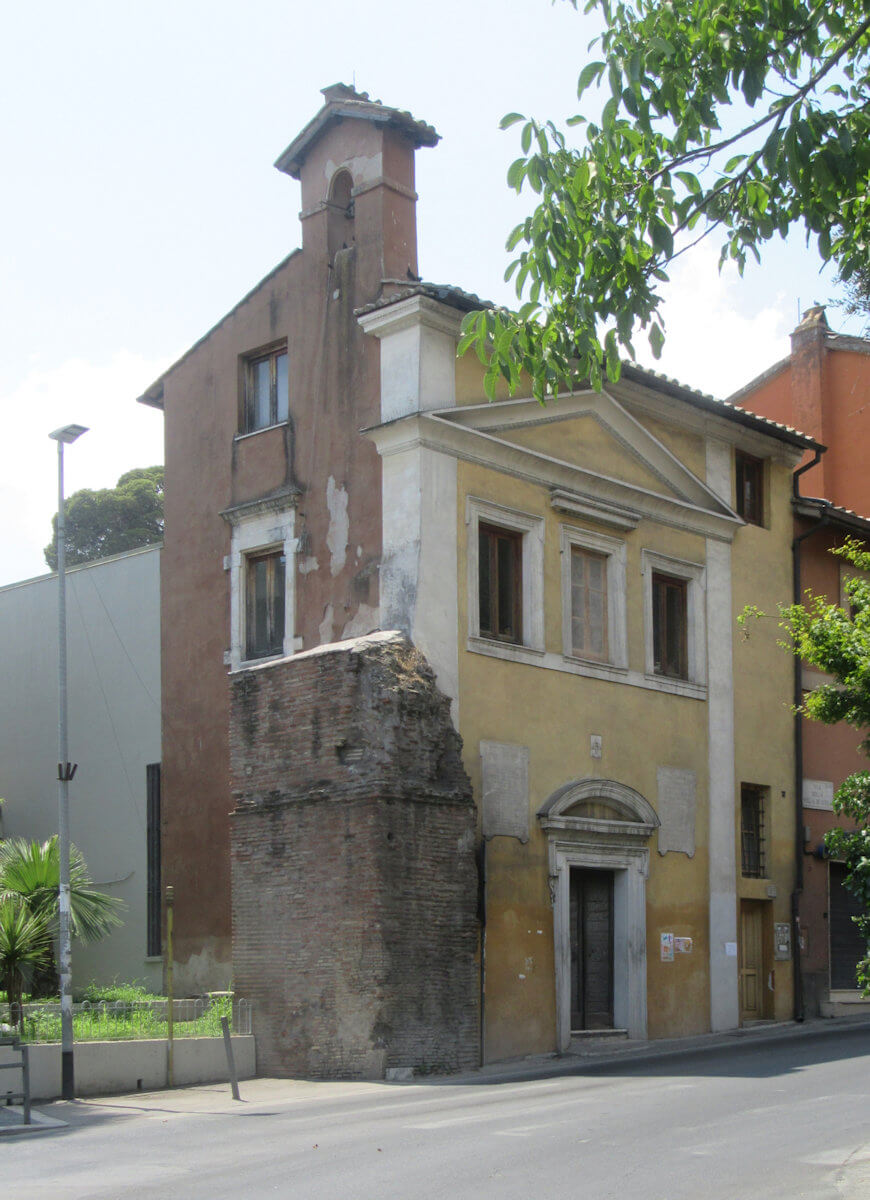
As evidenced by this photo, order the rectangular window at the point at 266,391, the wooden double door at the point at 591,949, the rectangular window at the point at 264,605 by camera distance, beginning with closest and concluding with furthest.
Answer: the wooden double door at the point at 591,949, the rectangular window at the point at 264,605, the rectangular window at the point at 266,391

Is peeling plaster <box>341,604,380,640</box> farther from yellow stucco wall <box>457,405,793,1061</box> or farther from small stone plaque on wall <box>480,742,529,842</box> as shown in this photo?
small stone plaque on wall <box>480,742,529,842</box>

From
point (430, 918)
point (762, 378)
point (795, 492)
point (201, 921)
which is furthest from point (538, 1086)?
point (762, 378)

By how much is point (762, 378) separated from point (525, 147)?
2648 cm

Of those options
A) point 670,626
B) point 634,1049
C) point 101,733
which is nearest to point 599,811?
point 634,1049

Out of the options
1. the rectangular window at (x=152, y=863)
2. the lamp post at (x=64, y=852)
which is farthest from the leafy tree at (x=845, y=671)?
the rectangular window at (x=152, y=863)

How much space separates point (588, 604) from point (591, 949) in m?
4.92

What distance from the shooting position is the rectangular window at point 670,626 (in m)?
23.7

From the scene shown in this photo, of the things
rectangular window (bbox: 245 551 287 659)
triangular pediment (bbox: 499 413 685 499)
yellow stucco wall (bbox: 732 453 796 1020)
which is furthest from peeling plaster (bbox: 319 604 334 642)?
yellow stucco wall (bbox: 732 453 796 1020)

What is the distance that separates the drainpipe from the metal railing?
1040 centimetres

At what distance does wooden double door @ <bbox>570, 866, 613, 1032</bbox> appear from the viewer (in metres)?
21.2

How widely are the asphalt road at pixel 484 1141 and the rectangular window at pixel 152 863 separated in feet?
22.3

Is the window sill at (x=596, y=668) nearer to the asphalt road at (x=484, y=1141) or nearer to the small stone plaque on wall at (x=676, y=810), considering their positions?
the small stone plaque on wall at (x=676, y=810)

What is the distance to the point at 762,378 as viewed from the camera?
111 feet

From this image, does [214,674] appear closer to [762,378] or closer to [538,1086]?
[538,1086]
